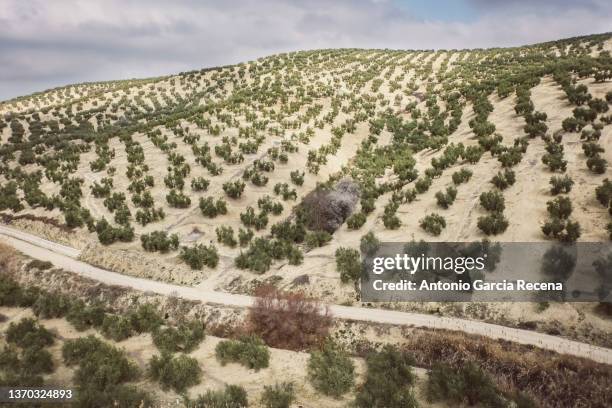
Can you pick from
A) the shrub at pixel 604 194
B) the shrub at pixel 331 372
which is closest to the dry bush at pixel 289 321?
the shrub at pixel 331 372

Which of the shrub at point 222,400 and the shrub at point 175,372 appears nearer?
the shrub at point 222,400

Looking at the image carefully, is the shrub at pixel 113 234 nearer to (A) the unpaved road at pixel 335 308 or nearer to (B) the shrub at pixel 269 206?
(A) the unpaved road at pixel 335 308

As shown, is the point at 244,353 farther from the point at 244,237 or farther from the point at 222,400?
the point at 244,237

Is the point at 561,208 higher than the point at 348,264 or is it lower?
higher

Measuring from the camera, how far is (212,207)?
93.1ft

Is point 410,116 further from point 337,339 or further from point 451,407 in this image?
point 451,407

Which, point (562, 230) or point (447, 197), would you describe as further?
point (447, 197)

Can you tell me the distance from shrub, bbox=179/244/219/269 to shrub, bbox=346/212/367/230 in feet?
30.0

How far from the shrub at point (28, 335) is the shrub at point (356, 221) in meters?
17.7

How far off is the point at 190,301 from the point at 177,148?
23524mm

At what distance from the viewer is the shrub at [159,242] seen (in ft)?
79.6

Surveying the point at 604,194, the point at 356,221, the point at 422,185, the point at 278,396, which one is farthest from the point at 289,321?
the point at 604,194

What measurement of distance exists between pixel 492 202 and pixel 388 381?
1464cm

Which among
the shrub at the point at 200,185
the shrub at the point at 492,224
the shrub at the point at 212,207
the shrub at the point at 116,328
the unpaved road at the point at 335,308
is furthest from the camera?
the shrub at the point at 200,185
